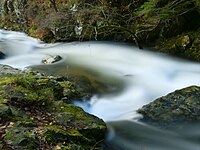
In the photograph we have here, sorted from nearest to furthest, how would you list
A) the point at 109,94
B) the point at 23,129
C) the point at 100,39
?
1. the point at 23,129
2. the point at 109,94
3. the point at 100,39

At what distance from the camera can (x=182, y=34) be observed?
1070 centimetres

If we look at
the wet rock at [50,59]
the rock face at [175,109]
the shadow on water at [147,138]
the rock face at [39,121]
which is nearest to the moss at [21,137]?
the rock face at [39,121]

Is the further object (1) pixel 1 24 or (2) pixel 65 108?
(1) pixel 1 24

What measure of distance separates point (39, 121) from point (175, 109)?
103 inches

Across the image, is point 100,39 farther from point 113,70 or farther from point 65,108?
point 65,108

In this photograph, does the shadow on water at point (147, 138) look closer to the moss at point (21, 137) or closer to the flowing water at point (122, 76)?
the flowing water at point (122, 76)

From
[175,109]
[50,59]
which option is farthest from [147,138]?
[50,59]

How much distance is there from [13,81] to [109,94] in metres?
2.44

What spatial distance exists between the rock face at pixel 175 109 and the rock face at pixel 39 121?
1162 mm

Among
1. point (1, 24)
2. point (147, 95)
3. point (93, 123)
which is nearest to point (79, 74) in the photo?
point (147, 95)

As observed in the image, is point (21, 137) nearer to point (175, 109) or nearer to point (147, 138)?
point (147, 138)

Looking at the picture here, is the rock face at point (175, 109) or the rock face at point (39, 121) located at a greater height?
the rock face at point (39, 121)

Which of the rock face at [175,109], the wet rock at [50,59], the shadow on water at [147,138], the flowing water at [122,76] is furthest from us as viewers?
the wet rock at [50,59]

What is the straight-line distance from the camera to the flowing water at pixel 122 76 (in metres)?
5.39
